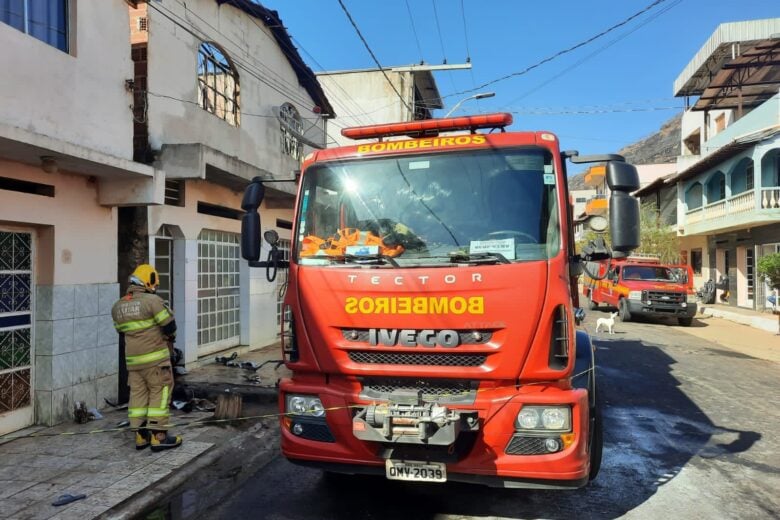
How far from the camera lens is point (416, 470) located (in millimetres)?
3193

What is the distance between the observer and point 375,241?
12.1 ft

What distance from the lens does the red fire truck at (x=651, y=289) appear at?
51.4 ft

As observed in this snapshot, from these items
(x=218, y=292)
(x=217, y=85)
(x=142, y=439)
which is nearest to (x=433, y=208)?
(x=142, y=439)

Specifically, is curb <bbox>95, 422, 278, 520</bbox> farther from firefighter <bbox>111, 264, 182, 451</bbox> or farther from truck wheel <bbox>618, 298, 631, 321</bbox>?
truck wheel <bbox>618, 298, 631, 321</bbox>

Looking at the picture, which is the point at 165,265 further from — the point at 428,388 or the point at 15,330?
the point at 428,388

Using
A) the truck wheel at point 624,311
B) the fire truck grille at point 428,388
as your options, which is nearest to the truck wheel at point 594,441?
the fire truck grille at point 428,388

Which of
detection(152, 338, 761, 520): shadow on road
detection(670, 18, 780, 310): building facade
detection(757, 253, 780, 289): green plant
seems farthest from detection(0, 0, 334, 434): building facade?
detection(670, 18, 780, 310): building facade

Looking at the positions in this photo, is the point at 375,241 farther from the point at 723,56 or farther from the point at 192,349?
the point at 723,56

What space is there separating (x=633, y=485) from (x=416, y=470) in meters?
2.01

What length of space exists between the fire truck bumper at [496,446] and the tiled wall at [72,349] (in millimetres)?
3756

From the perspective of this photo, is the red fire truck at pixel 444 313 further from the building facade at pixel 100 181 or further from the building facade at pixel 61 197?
the building facade at pixel 61 197

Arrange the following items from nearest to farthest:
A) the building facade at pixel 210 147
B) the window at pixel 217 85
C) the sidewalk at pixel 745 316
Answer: the building facade at pixel 210 147 < the window at pixel 217 85 < the sidewalk at pixel 745 316

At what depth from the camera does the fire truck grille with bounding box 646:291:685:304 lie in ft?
51.3

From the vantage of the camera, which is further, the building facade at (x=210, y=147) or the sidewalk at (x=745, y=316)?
the sidewalk at (x=745, y=316)
